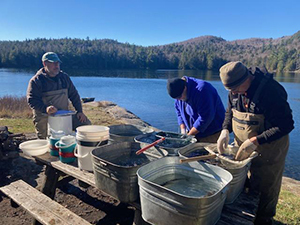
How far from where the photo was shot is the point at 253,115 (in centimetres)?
266

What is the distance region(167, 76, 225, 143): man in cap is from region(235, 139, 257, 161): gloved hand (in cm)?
107

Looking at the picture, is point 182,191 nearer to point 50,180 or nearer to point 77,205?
point 50,180

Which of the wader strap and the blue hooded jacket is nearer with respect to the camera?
the wader strap

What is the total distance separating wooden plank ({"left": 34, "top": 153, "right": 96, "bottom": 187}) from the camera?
274 centimetres

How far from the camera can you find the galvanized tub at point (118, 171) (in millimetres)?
2076

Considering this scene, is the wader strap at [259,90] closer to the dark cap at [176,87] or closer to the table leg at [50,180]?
the dark cap at [176,87]

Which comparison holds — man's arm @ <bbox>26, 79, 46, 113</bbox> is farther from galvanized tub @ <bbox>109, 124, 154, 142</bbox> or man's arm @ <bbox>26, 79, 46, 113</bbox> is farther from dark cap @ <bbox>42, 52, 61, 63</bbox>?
galvanized tub @ <bbox>109, 124, 154, 142</bbox>

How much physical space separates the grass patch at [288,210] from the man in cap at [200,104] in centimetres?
151

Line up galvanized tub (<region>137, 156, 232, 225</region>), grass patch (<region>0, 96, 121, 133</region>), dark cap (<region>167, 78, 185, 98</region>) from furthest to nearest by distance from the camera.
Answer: grass patch (<region>0, 96, 121, 133</region>) → dark cap (<region>167, 78, 185, 98</region>) → galvanized tub (<region>137, 156, 232, 225</region>)

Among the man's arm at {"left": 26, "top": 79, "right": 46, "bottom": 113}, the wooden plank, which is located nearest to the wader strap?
the wooden plank

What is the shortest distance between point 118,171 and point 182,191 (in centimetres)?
56

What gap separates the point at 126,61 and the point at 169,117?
88.8m

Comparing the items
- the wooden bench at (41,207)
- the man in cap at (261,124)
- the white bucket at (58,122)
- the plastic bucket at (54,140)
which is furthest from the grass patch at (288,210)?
the white bucket at (58,122)

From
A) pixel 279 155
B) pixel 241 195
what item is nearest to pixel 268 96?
pixel 279 155
